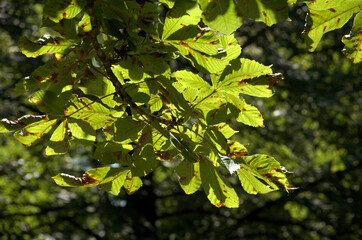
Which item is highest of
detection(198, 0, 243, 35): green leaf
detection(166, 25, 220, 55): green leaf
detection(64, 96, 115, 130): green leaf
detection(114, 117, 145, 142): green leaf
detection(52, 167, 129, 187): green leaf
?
detection(198, 0, 243, 35): green leaf

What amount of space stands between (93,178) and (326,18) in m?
0.66

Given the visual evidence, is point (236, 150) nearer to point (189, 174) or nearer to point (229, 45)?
point (189, 174)

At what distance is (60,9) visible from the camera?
745 millimetres

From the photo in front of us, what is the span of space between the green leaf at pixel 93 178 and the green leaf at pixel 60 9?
375mm

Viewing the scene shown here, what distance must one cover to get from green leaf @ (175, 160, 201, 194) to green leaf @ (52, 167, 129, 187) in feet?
0.43

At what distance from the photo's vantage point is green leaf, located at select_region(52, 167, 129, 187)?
97cm

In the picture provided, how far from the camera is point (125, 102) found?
94 centimetres

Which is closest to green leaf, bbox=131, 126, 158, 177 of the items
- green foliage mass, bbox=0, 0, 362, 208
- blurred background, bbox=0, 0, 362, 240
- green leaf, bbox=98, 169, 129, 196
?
green foliage mass, bbox=0, 0, 362, 208

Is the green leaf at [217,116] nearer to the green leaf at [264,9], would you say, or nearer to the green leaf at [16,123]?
the green leaf at [264,9]

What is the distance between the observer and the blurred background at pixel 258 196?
14.5ft

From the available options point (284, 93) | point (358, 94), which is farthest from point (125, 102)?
point (284, 93)

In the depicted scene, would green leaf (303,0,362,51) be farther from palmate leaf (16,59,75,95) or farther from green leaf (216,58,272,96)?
palmate leaf (16,59,75,95)

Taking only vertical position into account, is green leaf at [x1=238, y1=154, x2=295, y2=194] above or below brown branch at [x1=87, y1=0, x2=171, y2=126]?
below

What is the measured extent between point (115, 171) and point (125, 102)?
0.17 metres
